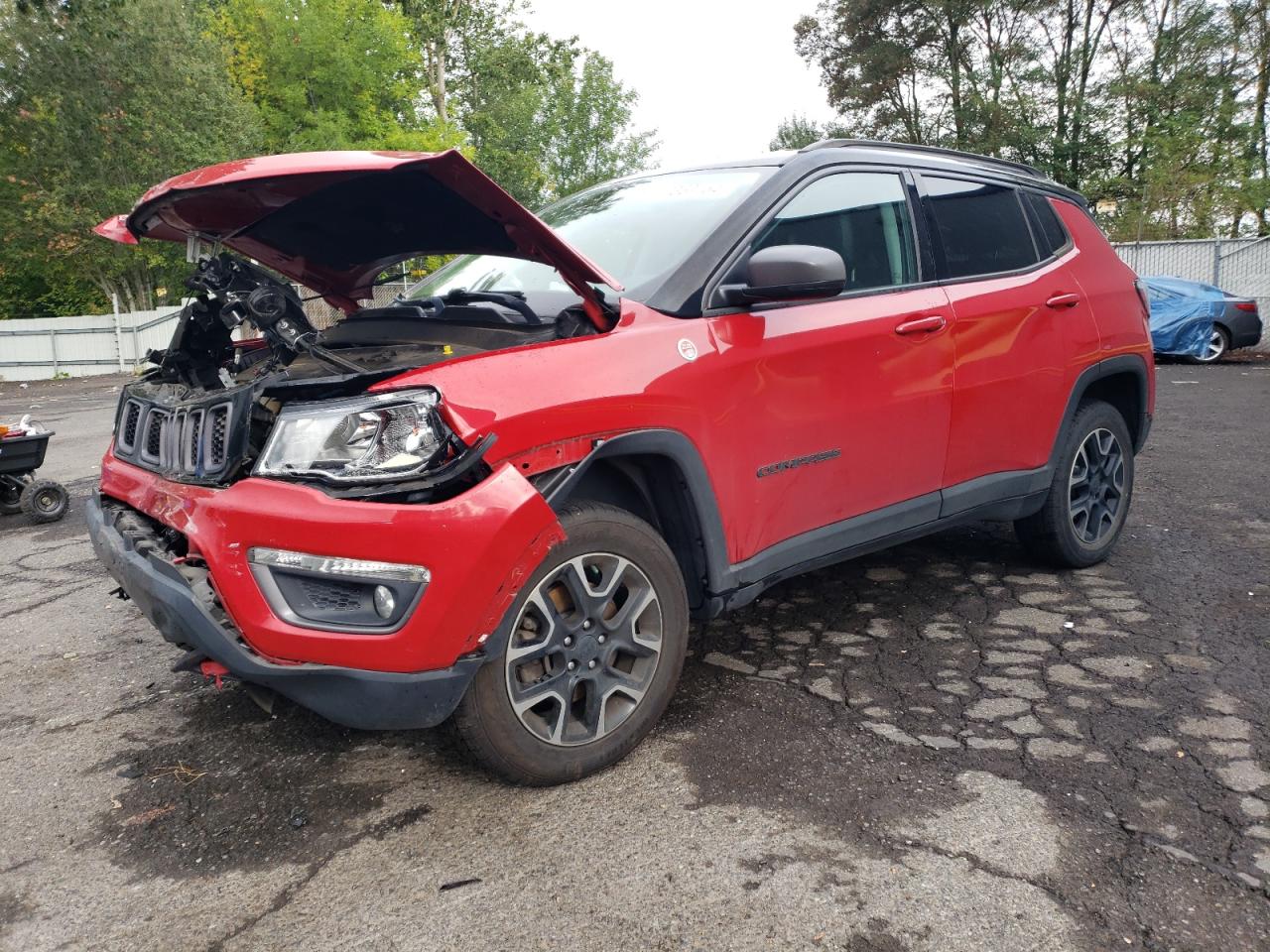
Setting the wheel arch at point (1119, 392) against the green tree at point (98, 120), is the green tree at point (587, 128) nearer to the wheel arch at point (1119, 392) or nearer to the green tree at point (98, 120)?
the green tree at point (98, 120)

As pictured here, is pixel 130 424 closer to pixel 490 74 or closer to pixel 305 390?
pixel 305 390

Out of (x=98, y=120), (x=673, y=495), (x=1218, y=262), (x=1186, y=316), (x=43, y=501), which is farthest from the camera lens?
(x=98, y=120)

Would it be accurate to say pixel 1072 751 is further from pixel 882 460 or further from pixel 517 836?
pixel 517 836

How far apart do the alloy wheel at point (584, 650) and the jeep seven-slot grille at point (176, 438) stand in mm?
936

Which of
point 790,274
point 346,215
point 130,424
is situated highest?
point 346,215

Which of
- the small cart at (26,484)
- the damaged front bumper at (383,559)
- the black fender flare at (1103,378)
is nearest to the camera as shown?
the damaged front bumper at (383,559)

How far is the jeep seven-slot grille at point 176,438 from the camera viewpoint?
2664 mm

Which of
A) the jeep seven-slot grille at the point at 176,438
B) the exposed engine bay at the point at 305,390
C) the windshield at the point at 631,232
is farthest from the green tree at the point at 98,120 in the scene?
the jeep seven-slot grille at the point at 176,438

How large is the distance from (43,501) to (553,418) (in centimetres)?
541

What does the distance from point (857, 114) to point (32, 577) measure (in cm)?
3330

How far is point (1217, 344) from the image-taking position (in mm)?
15875

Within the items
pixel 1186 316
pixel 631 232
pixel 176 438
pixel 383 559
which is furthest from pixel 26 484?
pixel 1186 316

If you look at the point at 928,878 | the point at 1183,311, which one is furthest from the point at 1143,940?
the point at 1183,311

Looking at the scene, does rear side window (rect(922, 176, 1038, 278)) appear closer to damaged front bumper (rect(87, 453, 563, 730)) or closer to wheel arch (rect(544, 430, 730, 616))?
wheel arch (rect(544, 430, 730, 616))
